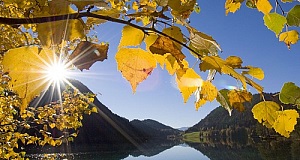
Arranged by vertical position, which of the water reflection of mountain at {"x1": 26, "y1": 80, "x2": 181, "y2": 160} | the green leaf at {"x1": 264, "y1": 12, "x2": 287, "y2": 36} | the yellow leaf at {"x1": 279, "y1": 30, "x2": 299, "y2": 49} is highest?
the water reflection of mountain at {"x1": 26, "y1": 80, "x2": 181, "y2": 160}

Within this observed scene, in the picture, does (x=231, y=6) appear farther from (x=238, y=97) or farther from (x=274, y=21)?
(x=238, y=97)

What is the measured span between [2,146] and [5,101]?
67 cm

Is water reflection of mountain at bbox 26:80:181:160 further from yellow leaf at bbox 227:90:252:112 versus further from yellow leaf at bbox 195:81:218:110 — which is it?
yellow leaf at bbox 195:81:218:110

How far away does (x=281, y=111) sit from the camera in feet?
2.72

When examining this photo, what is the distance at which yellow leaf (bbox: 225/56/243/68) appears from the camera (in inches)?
23.3

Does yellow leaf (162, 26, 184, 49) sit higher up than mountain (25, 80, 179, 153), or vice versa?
mountain (25, 80, 179, 153)

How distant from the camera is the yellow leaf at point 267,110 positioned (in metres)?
0.81

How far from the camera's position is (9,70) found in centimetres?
58

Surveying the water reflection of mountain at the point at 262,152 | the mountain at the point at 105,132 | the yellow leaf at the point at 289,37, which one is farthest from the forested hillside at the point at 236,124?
the yellow leaf at the point at 289,37

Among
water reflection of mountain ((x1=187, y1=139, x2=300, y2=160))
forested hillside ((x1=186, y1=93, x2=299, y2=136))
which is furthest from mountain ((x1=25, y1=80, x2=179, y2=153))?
Result: forested hillside ((x1=186, y1=93, x2=299, y2=136))

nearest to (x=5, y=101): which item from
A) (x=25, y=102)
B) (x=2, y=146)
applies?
(x=2, y=146)

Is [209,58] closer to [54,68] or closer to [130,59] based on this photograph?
[130,59]

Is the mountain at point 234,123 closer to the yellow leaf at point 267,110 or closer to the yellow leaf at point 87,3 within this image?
the yellow leaf at point 267,110

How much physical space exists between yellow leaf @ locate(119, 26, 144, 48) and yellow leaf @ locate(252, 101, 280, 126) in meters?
0.39
